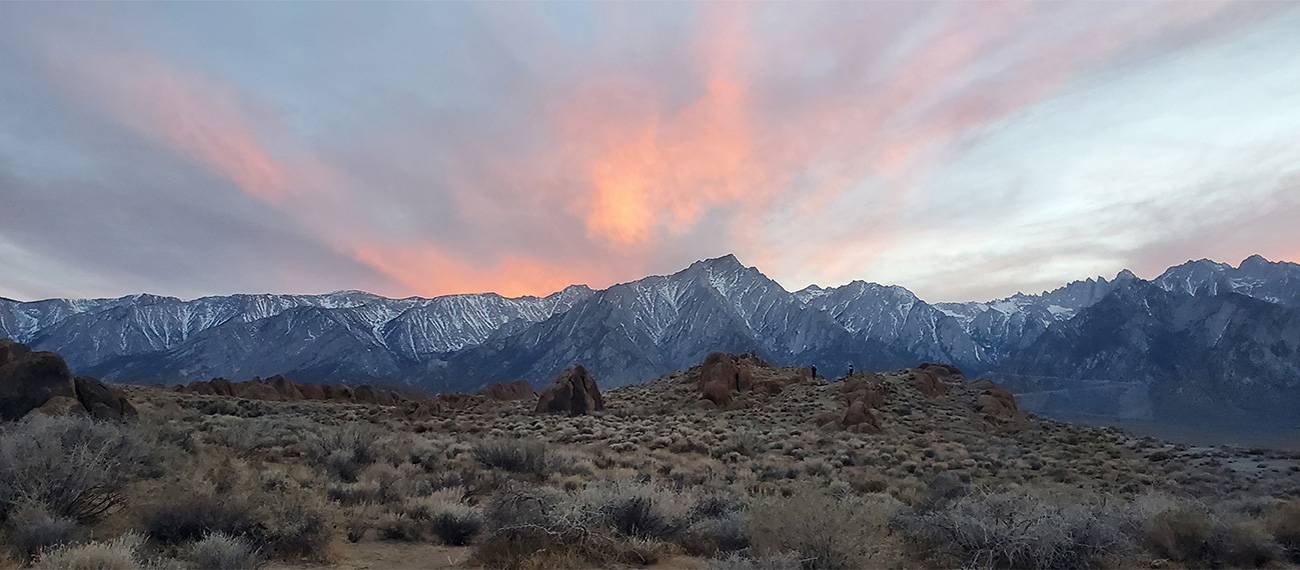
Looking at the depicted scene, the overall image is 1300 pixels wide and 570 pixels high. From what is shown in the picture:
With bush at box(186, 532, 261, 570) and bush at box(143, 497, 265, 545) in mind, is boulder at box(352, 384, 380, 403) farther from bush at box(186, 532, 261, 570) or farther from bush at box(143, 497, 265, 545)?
bush at box(186, 532, 261, 570)

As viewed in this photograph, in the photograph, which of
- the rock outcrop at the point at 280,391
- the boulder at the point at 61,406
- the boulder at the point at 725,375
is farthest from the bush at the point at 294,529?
the rock outcrop at the point at 280,391

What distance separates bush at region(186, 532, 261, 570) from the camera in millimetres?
6570

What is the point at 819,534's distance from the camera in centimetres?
704

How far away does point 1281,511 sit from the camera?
10.1 m

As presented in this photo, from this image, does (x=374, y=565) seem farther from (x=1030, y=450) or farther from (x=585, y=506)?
(x=1030, y=450)

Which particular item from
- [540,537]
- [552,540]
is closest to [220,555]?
[540,537]

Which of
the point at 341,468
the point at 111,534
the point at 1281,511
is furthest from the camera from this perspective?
the point at 341,468

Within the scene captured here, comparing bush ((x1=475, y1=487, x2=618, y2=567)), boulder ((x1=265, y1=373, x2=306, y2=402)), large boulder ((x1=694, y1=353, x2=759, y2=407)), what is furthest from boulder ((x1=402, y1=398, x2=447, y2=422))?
bush ((x1=475, y1=487, x2=618, y2=567))

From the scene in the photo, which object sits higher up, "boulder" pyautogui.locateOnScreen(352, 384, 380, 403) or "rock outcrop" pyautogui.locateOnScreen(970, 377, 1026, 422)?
"boulder" pyautogui.locateOnScreen(352, 384, 380, 403)

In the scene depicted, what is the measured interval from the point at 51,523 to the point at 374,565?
3419 mm

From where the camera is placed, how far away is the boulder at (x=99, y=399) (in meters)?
20.3

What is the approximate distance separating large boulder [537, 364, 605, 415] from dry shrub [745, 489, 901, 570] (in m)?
34.5

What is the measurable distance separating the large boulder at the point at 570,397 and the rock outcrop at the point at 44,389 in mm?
23691

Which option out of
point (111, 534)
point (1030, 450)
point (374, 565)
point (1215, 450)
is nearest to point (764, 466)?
point (374, 565)
